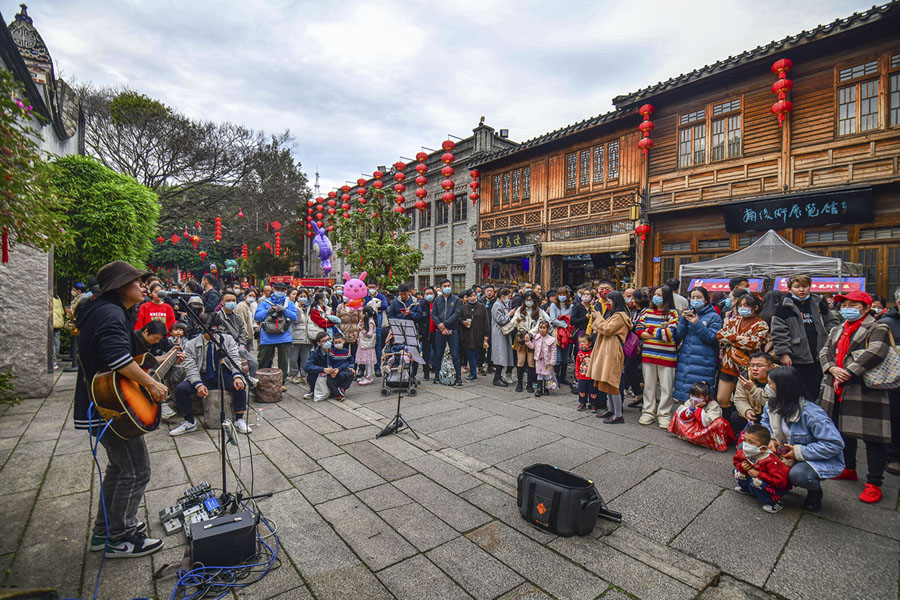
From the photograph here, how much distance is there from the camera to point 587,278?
16047 millimetres

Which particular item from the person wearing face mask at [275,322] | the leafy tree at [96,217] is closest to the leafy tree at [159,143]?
the leafy tree at [96,217]

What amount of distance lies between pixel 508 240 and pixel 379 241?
5.18 metres

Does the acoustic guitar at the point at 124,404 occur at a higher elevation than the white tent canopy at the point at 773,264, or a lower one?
lower

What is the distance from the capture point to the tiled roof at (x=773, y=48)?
8.59m

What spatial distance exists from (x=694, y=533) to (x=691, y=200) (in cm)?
1080

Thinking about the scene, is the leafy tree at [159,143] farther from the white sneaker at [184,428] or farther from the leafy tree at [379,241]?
the white sneaker at [184,428]

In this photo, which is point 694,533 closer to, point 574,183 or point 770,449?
point 770,449

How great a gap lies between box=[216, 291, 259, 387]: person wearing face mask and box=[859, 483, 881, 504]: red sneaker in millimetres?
7426

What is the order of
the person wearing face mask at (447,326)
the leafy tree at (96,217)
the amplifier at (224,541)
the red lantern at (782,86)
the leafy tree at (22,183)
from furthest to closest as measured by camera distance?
the red lantern at (782,86) → the leafy tree at (96,217) → the person wearing face mask at (447,326) → the amplifier at (224,541) → the leafy tree at (22,183)

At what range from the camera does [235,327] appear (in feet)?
23.2

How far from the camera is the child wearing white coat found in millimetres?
7617

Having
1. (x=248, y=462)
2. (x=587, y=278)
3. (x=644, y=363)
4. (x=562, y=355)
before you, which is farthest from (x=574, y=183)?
(x=248, y=462)

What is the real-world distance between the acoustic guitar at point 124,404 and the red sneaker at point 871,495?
6028 millimetres

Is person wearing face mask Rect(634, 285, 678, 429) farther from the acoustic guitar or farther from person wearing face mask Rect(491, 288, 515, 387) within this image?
the acoustic guitar
